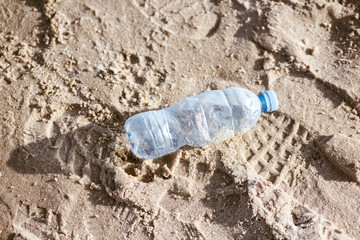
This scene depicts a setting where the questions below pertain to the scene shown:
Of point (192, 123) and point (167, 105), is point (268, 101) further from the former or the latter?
point (167, 105)

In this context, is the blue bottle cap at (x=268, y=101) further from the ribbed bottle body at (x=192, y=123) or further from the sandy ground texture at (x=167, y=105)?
the sandy ground texture at (x=167, y=105)

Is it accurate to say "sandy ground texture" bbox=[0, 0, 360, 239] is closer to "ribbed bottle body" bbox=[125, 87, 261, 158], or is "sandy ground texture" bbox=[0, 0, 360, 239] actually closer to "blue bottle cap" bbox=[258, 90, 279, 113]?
"ribbed bottle body" bbox=[125, 87, 261, 158]

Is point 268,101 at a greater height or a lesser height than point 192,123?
greater

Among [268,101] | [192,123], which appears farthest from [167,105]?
[268,101]

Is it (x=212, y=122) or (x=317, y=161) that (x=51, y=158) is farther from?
(x=317, y=161)

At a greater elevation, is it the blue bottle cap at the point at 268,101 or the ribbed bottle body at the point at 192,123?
the blue bottle cap at the point at 268,101

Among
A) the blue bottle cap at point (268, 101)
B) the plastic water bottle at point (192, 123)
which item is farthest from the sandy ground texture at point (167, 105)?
the blue bottle cap at point (268, 101)

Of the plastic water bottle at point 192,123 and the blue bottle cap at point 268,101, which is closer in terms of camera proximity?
the blue bottle cap at point 268,101

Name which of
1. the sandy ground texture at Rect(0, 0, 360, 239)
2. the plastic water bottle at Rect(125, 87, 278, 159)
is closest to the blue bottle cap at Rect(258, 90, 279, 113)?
the plastic water bottle at Rect(125, 87, 278, 159)
